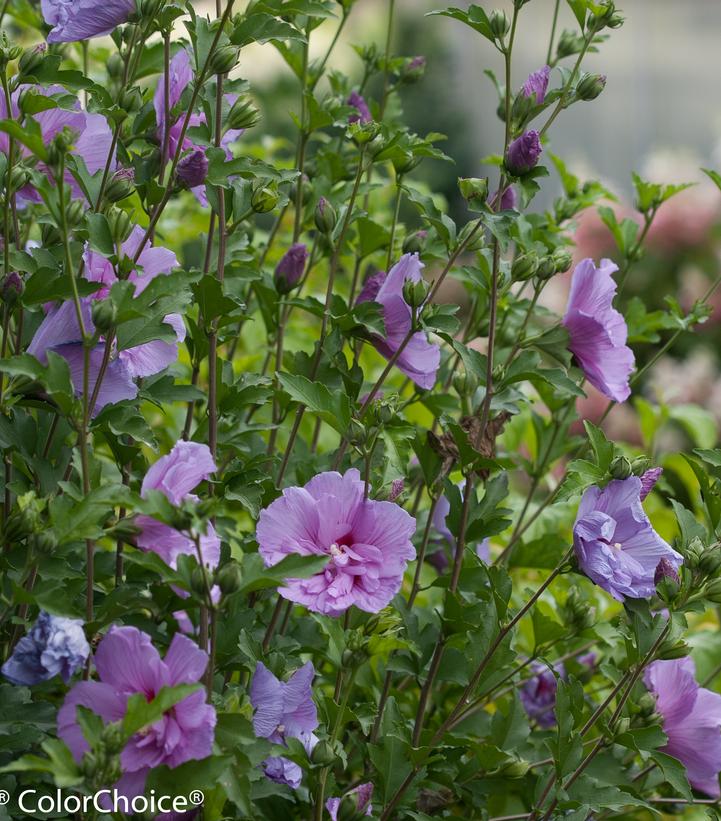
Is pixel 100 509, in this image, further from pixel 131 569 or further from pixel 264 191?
pixel 264 191

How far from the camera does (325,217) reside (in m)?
0.82

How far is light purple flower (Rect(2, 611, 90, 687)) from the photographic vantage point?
583 millimetres

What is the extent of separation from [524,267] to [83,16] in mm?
344

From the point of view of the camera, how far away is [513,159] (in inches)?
28.7

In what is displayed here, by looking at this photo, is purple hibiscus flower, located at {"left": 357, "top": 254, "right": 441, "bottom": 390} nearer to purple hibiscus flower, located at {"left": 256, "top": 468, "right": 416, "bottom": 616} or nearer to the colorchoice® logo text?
purple hibiscus flower, located at {"left": 256, "top": 468, "right": 416, "bottom": 616}

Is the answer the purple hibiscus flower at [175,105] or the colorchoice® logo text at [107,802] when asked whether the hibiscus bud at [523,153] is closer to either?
the purple hibiscus flower at [175,105]

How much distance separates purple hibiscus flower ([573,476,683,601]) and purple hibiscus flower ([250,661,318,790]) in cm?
19

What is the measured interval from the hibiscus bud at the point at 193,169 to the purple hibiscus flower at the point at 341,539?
0.20 m

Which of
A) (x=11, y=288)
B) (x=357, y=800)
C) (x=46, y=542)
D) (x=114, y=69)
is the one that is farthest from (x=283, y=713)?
(x=114, y=69)

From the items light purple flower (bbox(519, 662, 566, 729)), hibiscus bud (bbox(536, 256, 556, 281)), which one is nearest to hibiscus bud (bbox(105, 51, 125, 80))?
hibiscus bud (bbox(536, 256, 556, 281))

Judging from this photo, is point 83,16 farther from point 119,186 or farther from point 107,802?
point 107,802

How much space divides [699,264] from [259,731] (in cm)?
358

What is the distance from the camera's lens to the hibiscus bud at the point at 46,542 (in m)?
0.58

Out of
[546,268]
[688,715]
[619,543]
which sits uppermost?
[546,268]
